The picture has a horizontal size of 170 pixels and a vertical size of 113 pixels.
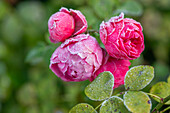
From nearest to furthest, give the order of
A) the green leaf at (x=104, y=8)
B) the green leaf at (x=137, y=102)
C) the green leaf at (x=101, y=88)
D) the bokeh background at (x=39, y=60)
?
the green leaf at (x=137, y=102), the green leaf at (x=101, y=88), the green leaf at (x=104, y=8), the bokeh background at (x=39, y=60)

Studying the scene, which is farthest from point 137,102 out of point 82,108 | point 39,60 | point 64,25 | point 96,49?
point 39,60

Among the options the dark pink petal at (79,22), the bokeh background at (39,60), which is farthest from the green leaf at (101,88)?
the bokeh background at (39,60)

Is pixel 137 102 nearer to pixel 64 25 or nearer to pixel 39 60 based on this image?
pixel 64 25

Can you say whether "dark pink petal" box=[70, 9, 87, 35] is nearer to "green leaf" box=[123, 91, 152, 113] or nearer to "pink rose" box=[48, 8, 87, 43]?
"pink rose" box=[48, 8, 87, 43]

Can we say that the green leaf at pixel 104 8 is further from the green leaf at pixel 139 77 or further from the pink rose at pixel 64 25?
the green leaf at pixel 139 77

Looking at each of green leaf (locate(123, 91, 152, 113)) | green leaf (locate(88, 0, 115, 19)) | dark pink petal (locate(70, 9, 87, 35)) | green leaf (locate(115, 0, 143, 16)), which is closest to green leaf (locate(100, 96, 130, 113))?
green leaf (locate(123, 91, 152, 113))
